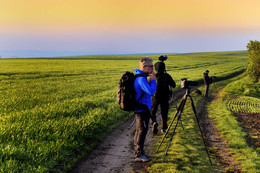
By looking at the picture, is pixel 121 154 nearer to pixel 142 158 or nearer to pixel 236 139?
pixel 142 158

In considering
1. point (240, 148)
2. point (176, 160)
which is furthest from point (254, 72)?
point (176, 160)

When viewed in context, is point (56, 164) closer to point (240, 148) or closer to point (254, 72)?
point (240, 148)

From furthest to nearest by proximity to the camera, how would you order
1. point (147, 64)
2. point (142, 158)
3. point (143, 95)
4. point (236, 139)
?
point (236, 139), point (142, 158), point (143, 95), point (147, 64)

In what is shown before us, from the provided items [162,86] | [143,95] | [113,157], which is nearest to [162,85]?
[162,86]

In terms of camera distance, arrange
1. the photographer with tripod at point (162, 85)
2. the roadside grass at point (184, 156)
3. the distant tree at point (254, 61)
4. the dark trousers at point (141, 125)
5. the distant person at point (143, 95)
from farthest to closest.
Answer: the distant tree at point (254, 61), the photographer with tripod at point (162, 85), the dark trousers at point (141, 125), the roadside grass at point (184, 156), the distant person at point (143, 95)

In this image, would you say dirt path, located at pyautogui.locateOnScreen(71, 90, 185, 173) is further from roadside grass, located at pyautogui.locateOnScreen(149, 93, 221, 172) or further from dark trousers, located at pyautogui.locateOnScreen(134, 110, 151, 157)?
dark trousers, located at pyautogui.locateOnScreen(134, 110, 151, 157)

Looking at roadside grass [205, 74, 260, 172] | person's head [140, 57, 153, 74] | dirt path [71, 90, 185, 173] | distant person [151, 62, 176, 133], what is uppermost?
person's head [140, 57, 153, 74]

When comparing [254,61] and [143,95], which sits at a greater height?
[254,61]

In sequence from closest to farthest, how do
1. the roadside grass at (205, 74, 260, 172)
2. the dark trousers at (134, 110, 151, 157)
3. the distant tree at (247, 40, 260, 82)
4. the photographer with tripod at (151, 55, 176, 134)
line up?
the dark trousers at (134, 110, 151, 157) → the roadside grass at (205, 74, 260, 172) → the photographer with tripod at (151, 55, 176, 134) → the distant tree at (247, 40, 260, 82)

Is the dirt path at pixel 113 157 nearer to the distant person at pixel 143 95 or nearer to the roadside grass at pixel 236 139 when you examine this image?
the distant person at pixel 143 95

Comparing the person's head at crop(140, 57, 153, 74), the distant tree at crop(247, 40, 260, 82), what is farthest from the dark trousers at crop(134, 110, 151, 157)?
the distant tree at crop(247, 40, 260, 82)

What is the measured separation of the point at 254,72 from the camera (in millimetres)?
28594

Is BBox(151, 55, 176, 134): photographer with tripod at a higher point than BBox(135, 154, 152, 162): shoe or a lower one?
higher

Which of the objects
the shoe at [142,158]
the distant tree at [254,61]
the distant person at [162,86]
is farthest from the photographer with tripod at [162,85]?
the distant tree at [254,61]
